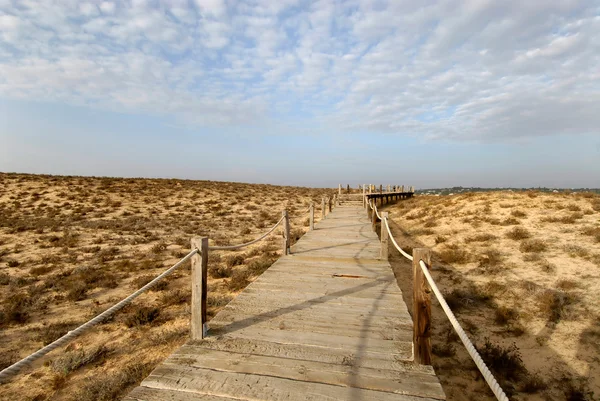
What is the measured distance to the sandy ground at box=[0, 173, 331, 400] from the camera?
474 cm

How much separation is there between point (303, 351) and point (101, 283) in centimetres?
717

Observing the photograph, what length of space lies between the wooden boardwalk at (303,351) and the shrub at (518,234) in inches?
336

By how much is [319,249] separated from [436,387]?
239 inches

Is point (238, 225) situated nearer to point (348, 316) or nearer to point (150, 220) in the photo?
point (150, 220)

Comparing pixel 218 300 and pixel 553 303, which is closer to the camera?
pixel 553 303

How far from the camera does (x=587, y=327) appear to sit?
6.05 meters

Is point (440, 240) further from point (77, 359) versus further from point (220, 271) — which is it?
point (77, 359)

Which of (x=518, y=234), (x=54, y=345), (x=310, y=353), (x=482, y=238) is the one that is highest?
(x=54, y=345)

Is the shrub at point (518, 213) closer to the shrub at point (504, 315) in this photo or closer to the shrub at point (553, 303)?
the shrub at point (553, 303)

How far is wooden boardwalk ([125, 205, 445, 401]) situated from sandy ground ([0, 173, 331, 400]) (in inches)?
68.9

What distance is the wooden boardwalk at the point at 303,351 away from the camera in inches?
111

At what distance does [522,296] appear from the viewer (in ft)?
24.6

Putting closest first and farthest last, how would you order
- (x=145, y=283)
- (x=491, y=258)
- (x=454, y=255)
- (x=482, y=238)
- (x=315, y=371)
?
1. (x=315, y=371)
2. (x=145, y=283)
3. (x=491, y=258)
4. (x=454, y=255)
5. (x=482, y=238)

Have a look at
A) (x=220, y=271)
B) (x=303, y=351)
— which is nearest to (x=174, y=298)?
(x=220, y=271)
